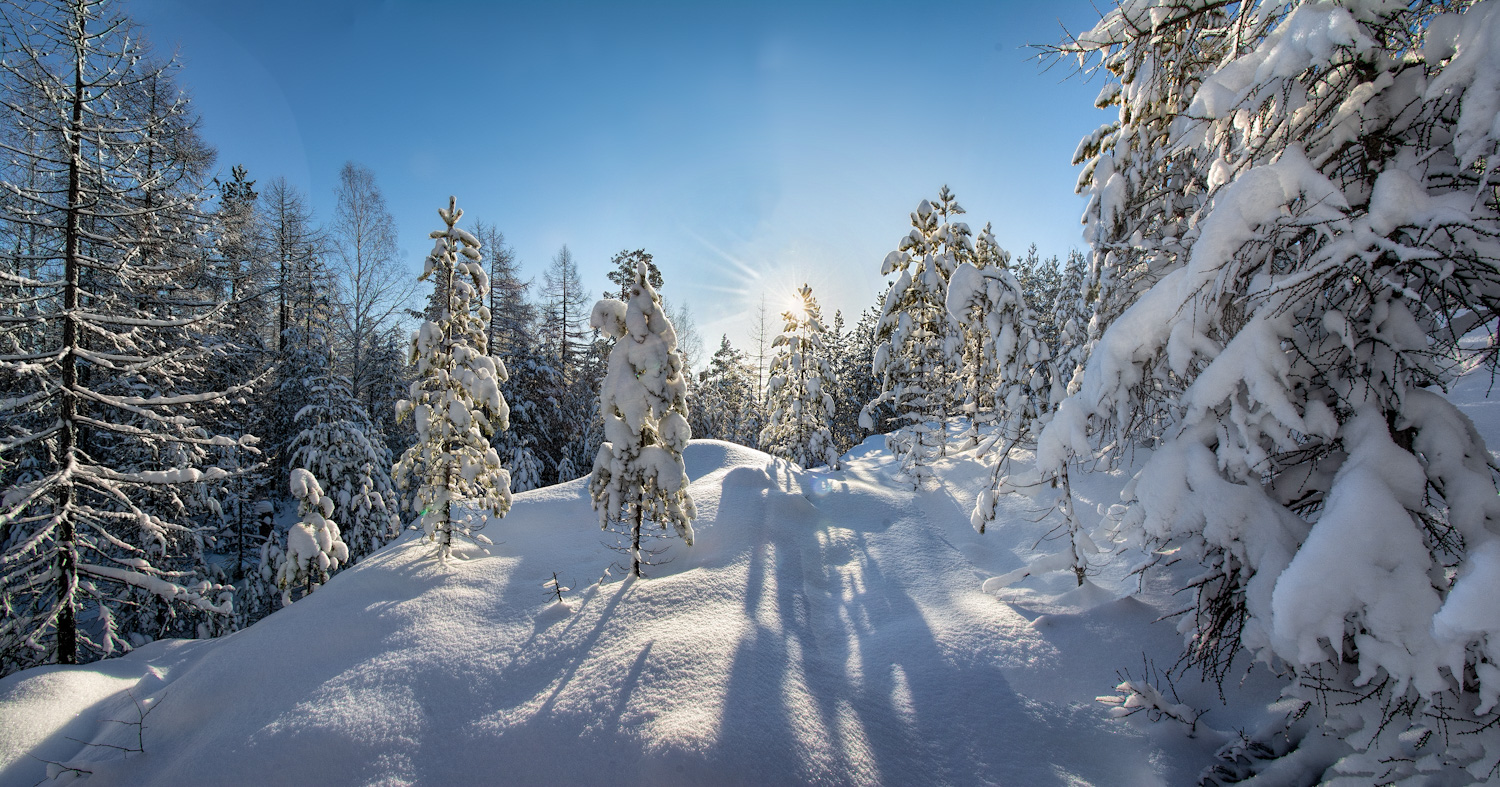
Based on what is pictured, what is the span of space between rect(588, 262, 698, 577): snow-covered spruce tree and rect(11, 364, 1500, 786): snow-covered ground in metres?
0.99

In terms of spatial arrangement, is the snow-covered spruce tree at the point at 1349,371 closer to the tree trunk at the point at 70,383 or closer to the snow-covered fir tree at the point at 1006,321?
the snow-covered fir tree at the point at 1006,321

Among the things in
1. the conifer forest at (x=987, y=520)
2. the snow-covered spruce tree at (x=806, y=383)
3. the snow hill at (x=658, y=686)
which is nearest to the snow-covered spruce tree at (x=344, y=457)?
the conifer forest at (x=987, y=520)

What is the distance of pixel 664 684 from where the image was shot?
13.3 feet

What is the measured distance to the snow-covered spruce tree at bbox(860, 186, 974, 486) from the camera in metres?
9.35

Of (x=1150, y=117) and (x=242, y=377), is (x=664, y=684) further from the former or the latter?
(x=242, y=377)

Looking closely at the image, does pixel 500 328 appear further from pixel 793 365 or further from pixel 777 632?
pixel 777 632

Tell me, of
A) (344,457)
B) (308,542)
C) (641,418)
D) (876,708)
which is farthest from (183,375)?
(876,708)

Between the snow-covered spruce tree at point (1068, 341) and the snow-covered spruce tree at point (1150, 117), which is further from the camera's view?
the snow-covered spruce tree at point (1068, 341)

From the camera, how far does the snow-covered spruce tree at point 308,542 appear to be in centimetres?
747

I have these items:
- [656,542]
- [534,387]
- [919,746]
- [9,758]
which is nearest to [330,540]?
[9,758]

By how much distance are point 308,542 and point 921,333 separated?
38.5 feet

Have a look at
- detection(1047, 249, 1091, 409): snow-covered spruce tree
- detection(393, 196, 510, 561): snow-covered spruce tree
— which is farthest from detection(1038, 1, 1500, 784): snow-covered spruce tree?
detection(393, 196, 510, 561): snow-covered spruce tree

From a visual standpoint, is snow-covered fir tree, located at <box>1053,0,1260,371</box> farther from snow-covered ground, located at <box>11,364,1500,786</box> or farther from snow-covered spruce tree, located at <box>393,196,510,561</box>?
snow-covered spruce tree, located at <box>393,196,510,561</box>

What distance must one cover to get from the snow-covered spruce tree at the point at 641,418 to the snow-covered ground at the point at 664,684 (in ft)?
3.26
